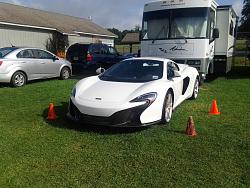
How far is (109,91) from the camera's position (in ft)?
21.1

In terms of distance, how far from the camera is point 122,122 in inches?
235

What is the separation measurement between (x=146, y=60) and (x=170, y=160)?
3.35m

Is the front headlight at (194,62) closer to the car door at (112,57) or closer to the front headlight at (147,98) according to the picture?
the front headlight at (147,98)

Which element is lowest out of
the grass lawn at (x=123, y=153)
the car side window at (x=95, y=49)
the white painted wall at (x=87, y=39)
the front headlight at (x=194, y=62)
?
the grass lawn at (x=123, y=153)

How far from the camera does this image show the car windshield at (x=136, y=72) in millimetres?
7078

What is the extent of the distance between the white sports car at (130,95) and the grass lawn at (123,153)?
0.28m

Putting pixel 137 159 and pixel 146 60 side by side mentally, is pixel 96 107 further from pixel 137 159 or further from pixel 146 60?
pixel 146 60

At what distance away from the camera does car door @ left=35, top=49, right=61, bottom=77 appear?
13.3 metres

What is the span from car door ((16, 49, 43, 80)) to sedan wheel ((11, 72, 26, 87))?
24cm

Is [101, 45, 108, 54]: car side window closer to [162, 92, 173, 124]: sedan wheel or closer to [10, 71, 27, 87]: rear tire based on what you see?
[10, 71, 27, 87]: rear tire

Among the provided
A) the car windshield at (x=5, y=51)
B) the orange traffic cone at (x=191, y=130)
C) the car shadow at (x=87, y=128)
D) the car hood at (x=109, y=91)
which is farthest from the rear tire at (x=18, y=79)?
the orange traffic cone at (x=191, y=130)

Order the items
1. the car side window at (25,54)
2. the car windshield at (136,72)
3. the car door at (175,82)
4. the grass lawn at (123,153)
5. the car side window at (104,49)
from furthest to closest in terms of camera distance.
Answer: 1. the car side window at (104,49)
2. the car side window at (25,54)
3. the car door at (175,82)
4. the car windshield at (136,72)
5. the grass lawn at (123,153)

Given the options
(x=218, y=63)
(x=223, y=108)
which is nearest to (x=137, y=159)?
(x=223, y=108)

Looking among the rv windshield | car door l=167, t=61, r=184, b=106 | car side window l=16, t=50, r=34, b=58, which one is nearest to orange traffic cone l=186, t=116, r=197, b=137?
car door l=167, t=61, r=184, b=106
